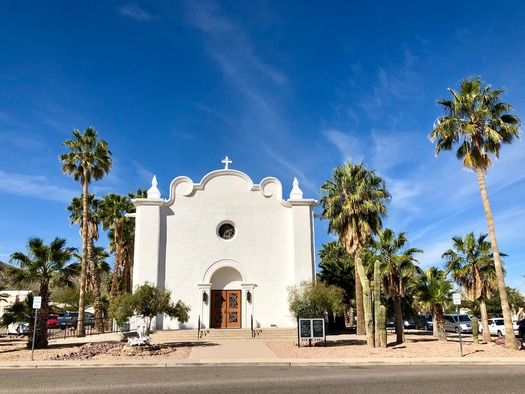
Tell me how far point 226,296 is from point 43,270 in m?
10.7

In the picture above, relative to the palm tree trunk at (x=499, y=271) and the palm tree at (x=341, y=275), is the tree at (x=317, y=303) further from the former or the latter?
the palm tree at (x=341, y=275)

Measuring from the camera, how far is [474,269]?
23344 mm

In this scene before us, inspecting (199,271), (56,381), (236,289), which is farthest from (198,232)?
(56,381)

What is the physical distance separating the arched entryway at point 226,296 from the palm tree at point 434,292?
9612mm

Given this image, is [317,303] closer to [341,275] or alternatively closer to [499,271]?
[499,271]

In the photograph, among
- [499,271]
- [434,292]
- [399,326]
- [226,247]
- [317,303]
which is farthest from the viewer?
[226,247]

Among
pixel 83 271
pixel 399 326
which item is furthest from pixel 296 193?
pixel 83 271

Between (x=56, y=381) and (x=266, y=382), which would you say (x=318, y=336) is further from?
(x=56, y=381)

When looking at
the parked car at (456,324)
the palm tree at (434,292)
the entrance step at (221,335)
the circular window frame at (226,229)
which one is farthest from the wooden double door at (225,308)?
the parked car at (456,324)

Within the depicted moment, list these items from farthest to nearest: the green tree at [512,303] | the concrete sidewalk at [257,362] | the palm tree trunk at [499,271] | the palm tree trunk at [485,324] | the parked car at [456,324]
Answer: the green tree at [512,303] < the parked car at [456,324] < the palm tree trunk at [485,324] < the palm tree trunk at [499,271] < the concrete sidewalk at [257,362]

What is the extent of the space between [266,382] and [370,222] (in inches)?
751

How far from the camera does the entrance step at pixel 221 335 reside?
2342 cm

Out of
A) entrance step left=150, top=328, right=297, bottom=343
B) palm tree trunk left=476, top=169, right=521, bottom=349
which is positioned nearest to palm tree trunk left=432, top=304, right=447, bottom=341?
palm tree trunk left=476, top=169, right=521, bottom=349

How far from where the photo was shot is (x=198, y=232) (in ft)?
90.2
